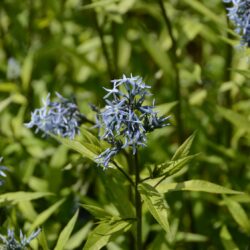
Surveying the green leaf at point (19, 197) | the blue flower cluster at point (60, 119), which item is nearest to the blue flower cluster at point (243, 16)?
the blue flower cluster at point (60, 119)

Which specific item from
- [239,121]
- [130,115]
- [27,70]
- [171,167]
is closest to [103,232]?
[171,167]

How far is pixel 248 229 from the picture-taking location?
9.42 ft

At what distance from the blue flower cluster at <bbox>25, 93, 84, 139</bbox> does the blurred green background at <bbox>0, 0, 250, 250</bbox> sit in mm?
237

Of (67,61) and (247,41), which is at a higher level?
(247,41)

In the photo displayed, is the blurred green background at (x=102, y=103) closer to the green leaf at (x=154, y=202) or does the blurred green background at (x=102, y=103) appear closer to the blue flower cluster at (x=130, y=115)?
the green leaf at (x=154, y=202)

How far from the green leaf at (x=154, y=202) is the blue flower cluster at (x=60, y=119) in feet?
1.99

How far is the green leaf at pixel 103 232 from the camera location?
7.23 ft

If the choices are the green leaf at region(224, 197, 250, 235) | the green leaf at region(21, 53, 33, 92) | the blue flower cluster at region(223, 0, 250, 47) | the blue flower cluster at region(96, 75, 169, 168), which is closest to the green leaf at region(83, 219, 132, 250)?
the blue flower cluster at region(96, 75, 169, 168)

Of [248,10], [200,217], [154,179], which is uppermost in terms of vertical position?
[248,10]

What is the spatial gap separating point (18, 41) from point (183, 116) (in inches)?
58.0

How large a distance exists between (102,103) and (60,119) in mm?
1621

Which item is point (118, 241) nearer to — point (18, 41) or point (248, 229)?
point (248, 229)

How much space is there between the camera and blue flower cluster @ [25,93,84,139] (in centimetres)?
264

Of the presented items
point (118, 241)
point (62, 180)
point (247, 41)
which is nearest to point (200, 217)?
point (118, 241)
